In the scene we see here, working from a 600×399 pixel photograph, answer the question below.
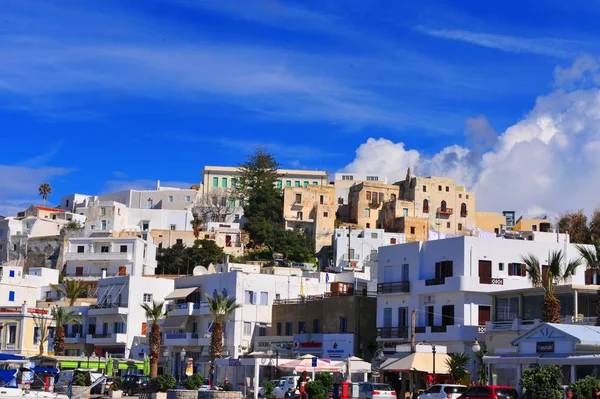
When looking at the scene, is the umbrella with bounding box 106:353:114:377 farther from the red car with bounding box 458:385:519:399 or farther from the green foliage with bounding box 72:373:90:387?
the red car with bounding box 458:385:519:399

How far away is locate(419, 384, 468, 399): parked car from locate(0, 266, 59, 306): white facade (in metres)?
49.3

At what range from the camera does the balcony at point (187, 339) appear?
69.6 metres

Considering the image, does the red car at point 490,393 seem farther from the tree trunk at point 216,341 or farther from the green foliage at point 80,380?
the tree trunk at point 216,341

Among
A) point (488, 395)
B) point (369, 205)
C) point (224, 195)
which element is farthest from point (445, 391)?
point (224, 195)

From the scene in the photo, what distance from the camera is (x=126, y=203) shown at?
132 meters

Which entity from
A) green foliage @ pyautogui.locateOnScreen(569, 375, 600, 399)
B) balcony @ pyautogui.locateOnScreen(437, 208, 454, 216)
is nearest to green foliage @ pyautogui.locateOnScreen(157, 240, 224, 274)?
balcony @ pyautogui.locateOnScreen(437, 208, 454, 216)

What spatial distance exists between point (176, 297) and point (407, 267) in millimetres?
22314

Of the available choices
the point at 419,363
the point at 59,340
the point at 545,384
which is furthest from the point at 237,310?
the point at 545,384

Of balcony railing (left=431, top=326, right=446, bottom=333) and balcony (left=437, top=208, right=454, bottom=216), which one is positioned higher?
balcony (left=437, top=208, right=454, bottom=216)

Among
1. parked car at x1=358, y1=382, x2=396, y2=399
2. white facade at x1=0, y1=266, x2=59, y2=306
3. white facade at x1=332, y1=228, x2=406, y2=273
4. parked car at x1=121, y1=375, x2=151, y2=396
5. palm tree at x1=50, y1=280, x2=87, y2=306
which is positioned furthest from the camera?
white facade at x1=332, y1=228, x2=406, y2=273

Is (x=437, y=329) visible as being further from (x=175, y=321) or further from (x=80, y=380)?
(x=175, y=321)

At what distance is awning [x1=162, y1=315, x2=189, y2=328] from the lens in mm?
72125

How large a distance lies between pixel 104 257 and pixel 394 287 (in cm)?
4890

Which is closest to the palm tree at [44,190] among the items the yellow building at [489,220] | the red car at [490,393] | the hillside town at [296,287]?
the hillside town at [296,287]
